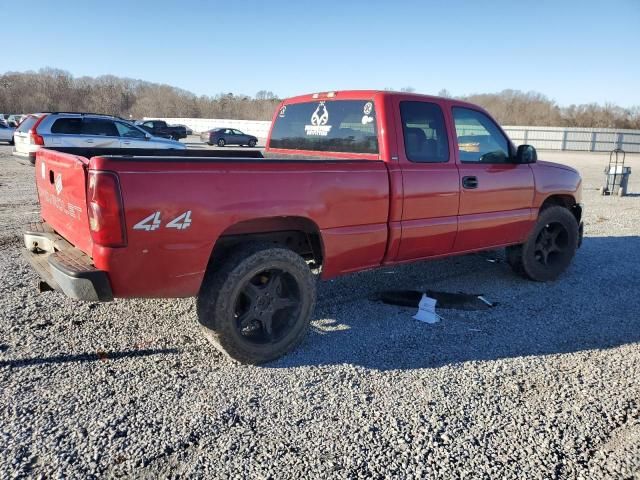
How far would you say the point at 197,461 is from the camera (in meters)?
2.50

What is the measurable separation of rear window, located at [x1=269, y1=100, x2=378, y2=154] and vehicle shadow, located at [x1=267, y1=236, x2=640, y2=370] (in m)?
1.53

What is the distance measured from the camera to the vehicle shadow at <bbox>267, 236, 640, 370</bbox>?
3.81 m

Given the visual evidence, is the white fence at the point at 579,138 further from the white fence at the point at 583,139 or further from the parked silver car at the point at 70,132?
the parked silver car at the point at 70,132

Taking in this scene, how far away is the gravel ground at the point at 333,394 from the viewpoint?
2.54 m

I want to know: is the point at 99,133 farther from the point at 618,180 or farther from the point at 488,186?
the point at 618,180

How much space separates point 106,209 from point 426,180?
2.63 metres

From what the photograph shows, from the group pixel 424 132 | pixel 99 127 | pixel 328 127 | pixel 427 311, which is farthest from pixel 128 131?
pixel 427 311

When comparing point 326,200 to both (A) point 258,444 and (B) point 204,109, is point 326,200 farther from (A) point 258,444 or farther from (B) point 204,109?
(B) point 204,109

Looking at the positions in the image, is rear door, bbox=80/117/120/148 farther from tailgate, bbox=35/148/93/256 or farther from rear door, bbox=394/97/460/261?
rear door, bbox=394/97/460/261

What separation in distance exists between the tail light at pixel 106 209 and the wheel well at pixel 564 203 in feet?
15.4

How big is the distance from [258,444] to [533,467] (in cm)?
144

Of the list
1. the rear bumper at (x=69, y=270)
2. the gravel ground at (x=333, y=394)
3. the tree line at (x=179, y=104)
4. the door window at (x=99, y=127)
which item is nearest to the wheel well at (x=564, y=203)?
the gravel ground at (x=333, y=394)

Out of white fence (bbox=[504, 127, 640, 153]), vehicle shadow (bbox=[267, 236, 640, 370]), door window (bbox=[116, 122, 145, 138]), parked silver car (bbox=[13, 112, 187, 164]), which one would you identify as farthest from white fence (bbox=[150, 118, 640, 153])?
vehicle shadow (bbox=[267, 236, 640, 370])

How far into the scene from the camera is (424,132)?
4449mm
